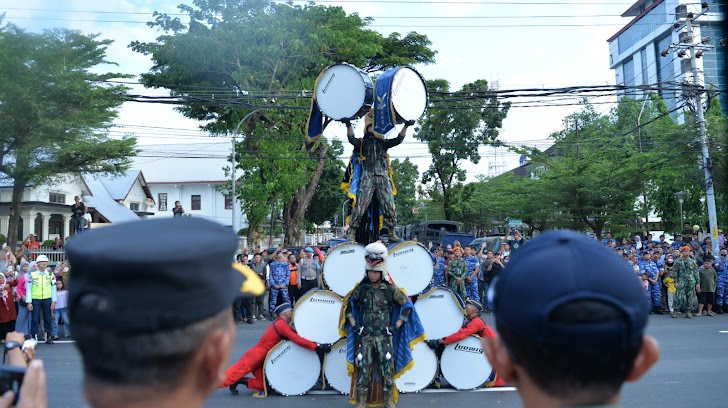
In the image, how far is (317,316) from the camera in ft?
30.9

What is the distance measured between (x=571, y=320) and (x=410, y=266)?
7750 millimetres

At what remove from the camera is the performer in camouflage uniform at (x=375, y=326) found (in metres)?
8.16

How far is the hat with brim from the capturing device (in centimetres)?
148

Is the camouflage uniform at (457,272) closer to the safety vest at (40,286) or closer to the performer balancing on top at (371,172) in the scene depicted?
the performer balancing on top at (371,172)

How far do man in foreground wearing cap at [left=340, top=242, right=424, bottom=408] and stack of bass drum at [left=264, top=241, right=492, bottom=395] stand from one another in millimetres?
673

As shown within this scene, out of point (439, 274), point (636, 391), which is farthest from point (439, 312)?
point (439, 274)

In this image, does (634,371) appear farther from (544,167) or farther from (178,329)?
(544,167)

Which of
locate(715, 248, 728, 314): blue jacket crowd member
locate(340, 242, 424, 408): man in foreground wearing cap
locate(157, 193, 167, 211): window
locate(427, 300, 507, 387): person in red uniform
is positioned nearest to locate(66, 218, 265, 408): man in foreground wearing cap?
locate(340, 242, 424, 408): man in foreground wearing cap

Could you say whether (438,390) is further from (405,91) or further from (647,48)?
(647,48)

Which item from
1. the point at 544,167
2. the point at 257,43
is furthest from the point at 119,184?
the point at 544,167

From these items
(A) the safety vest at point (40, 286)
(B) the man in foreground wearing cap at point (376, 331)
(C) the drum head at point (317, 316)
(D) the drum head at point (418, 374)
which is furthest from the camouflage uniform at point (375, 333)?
(A) the safety vest at point (40, 286)

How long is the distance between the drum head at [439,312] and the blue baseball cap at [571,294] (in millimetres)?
8115

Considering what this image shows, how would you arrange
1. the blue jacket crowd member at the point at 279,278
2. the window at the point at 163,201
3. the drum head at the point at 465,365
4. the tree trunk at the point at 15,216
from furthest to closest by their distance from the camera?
the window at the point at 163,201, the tree trunk at the point at 15,216, the blue jacket crowd member at the point at 279,278, the drum head at the point at 465,365

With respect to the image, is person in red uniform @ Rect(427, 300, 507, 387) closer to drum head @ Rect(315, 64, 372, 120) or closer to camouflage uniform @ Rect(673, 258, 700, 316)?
drum head @ Rect(315, 64, 372, 120)
